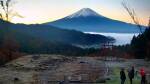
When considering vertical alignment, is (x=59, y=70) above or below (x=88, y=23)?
below

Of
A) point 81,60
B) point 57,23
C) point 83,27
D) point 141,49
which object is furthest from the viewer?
point 83,27

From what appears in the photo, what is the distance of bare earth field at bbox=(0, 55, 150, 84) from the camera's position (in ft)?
50.8

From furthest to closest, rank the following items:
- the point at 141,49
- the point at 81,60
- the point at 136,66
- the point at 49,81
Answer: the point at 141,49
the point at 81,60
the point at 136,66
the point at 49,81

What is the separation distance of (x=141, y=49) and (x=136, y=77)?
30.4 feet

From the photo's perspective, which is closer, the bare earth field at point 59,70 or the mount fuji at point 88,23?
the bare earth field at point 59,70

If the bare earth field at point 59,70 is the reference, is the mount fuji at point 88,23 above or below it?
above

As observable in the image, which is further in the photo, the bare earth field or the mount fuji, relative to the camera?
the mount fuji

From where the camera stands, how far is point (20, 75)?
18.1m

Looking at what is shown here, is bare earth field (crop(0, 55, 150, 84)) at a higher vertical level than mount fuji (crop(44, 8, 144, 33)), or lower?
lower

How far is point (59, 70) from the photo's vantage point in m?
19.4

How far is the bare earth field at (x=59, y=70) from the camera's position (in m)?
15.5

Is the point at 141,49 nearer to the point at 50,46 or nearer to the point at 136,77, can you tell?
the point at 50,46

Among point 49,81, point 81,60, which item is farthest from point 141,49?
point 49,81

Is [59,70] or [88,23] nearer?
[59,70]
